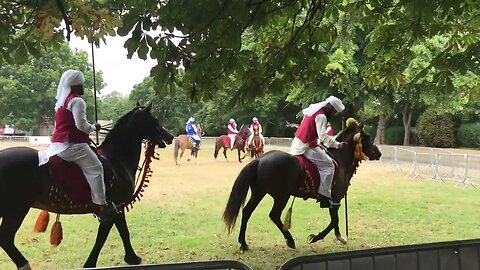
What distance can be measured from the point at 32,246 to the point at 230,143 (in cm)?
1127

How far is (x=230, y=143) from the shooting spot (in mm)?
16812

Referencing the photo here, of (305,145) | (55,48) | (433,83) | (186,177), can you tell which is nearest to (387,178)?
(186,177)

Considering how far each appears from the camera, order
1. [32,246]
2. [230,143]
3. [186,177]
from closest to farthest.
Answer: [32,246], [186,177], [230,143]

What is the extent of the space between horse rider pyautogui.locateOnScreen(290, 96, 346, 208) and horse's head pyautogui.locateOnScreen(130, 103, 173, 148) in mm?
1847

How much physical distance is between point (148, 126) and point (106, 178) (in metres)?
0.56

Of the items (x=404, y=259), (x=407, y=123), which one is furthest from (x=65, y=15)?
(x=407, y=123)

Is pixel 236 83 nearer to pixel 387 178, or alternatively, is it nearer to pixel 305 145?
pixel 305 145

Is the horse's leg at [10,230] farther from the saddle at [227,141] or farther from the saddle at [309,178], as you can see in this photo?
the saddle at [227,141]

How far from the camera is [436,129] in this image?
803 inches

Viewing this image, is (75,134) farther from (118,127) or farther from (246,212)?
(246,212)

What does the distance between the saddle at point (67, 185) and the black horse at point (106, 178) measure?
0.11 ft

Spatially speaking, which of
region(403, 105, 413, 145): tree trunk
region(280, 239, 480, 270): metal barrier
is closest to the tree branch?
region(280, 239, 480, 270): metal barrier

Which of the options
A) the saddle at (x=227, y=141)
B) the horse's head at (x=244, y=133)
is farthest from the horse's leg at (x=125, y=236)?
the saddle at (x=227, y=141)

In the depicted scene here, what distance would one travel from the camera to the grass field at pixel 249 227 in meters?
5.53
